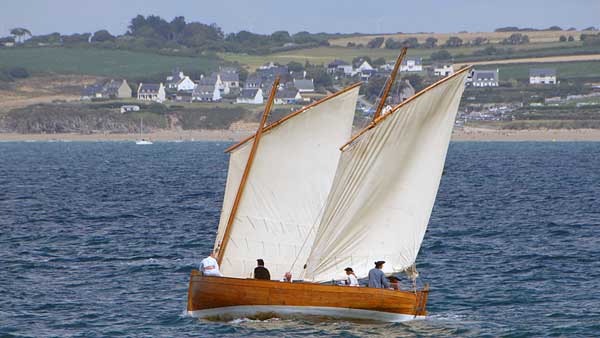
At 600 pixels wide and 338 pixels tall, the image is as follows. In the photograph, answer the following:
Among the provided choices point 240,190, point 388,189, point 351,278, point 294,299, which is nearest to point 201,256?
point 240,190

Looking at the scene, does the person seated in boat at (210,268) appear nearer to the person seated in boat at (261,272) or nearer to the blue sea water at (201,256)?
the person seated in boat at (261,272)

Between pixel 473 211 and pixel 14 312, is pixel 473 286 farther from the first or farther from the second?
pixel 473 211

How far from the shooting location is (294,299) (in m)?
37.3

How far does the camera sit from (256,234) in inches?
1559

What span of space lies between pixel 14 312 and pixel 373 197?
539 inches

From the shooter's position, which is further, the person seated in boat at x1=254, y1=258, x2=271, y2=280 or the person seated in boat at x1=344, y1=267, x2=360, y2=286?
the person seated in boat at x1=344, y1=267, x2=360, y2=286

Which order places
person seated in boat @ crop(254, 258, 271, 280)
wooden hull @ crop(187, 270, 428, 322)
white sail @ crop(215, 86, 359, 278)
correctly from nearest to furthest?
wooden hull @ crop(187, 270, 428, 322)
person seated in boat @ crop(254, 258, 271, 280)
white sail @ crop(215, 86, 359, 278)

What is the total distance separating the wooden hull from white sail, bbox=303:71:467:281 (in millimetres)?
1940

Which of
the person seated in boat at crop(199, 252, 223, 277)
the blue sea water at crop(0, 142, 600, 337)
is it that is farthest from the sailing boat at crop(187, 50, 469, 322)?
the blue sea water at crop(0, 142, 600, 337)

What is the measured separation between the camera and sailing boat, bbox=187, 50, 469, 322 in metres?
38.2

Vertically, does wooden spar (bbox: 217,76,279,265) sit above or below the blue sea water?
above

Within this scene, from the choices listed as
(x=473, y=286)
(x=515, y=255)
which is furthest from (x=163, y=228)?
(x=473, y=286)

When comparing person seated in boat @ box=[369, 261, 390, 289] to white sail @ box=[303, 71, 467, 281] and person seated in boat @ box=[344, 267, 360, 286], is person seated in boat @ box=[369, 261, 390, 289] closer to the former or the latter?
person seated in boat @ box=[344, 267, 360, 286]

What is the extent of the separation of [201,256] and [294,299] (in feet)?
66.5
